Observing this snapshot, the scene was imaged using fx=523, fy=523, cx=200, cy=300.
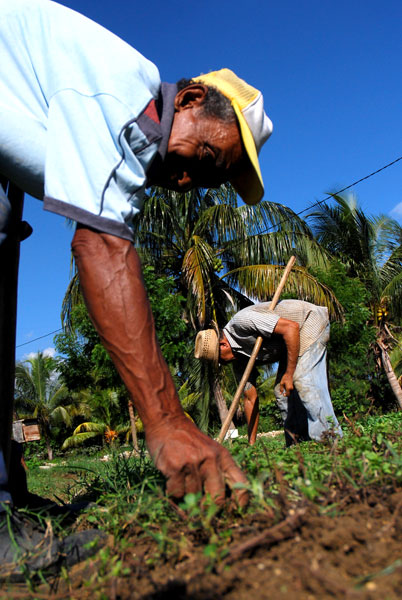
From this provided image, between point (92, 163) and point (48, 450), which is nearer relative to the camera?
point (92, 163)

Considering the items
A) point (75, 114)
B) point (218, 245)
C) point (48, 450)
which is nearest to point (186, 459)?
point (75, 114)

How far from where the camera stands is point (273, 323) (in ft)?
17.7

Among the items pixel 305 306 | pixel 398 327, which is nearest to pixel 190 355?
pixel 398 327

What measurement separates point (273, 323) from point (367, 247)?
61.2ft

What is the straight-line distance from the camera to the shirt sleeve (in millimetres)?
1580

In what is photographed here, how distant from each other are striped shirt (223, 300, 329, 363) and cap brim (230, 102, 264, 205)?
115 inches

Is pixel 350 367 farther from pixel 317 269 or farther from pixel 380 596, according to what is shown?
pixel 380 596

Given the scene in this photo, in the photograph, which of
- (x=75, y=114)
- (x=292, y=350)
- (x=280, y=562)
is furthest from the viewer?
(x=292, y=350)

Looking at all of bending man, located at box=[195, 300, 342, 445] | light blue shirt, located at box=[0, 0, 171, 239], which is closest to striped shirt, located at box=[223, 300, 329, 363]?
bending man, located at box=[195, 300, 342, 445]

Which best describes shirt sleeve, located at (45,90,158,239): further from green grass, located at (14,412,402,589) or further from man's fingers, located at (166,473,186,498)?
green grass, located at (14,412,402,589)

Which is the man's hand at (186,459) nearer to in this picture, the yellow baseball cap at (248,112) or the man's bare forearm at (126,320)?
the man's bare forearm at (126,320)

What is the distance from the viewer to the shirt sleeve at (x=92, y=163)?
1.58 metres

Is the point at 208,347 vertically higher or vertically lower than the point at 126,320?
higher

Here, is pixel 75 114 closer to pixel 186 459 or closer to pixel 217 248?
pixel 186 459
